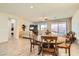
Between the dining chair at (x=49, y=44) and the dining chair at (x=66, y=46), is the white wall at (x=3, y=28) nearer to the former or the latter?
the dining chair at (x=49, y=44)

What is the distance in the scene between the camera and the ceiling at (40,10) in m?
2.60

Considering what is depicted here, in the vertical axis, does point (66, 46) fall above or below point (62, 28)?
below

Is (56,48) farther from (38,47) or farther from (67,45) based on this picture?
(38,47)

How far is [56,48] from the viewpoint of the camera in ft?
9.84

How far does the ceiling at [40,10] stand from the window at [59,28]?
17 centimetres

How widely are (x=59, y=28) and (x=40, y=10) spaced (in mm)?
610

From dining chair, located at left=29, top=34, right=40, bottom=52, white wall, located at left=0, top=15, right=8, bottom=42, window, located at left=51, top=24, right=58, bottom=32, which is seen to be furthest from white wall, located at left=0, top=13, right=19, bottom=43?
window, located at left=51, top=24, right=58, bottom=32

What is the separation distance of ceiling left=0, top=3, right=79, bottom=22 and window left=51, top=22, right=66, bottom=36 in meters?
0.17

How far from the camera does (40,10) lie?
2.80 meters

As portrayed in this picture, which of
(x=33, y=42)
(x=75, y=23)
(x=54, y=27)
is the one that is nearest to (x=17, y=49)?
(x=33, y=42)

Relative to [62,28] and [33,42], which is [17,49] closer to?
[33,42]

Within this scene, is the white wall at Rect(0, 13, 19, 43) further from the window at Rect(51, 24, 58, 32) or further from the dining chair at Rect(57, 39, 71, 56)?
the dining chair at Rect(57, 39, 71, 56)

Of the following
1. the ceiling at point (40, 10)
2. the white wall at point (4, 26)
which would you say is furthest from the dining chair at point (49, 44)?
the white wall at point (4, 26)

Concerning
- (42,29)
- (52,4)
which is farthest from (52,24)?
(52,4)
